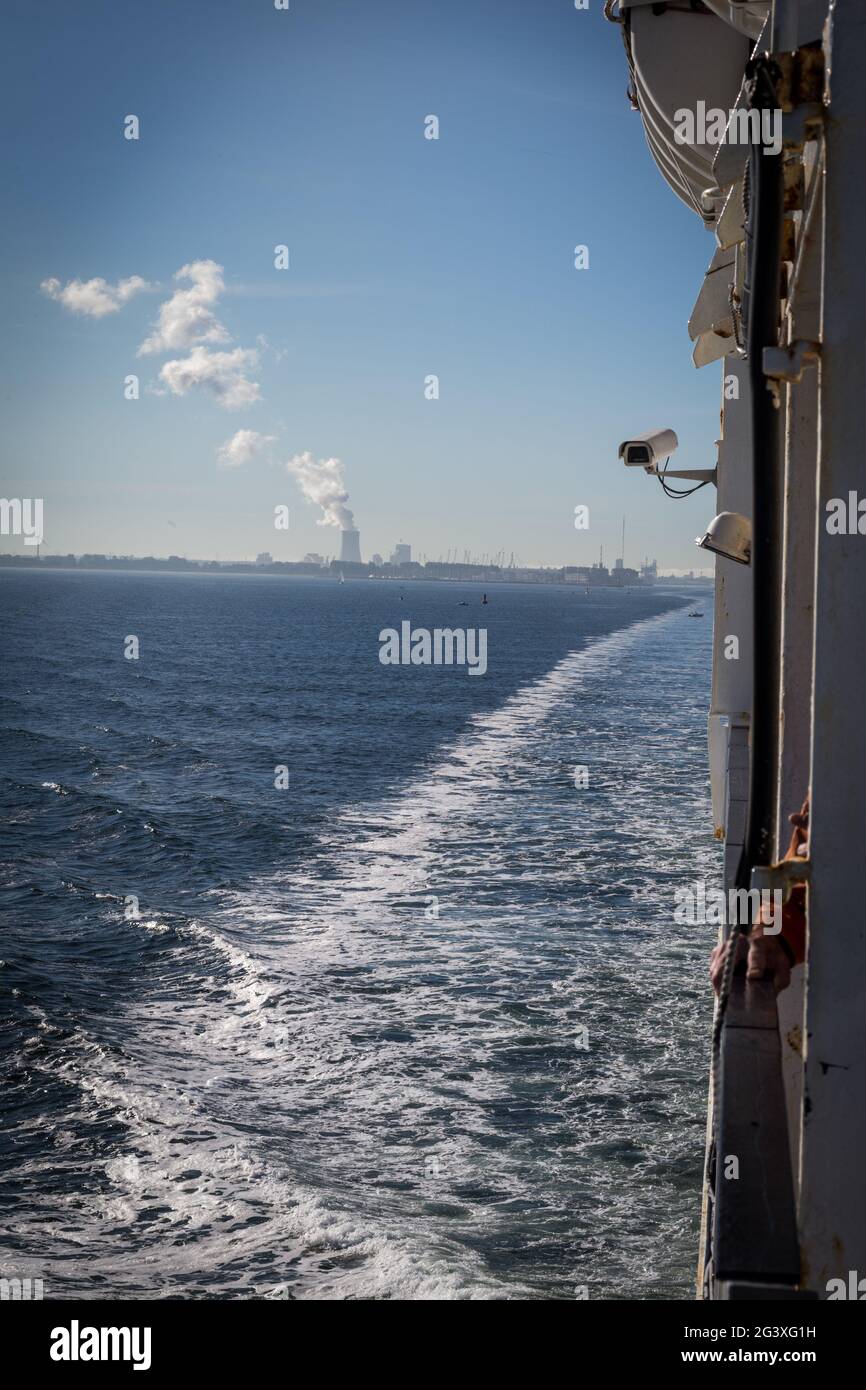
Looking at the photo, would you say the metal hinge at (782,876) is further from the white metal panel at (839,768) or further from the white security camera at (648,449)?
the white security camera at (648,449)

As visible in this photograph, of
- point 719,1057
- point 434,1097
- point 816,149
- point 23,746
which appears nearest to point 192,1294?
point 434,1097

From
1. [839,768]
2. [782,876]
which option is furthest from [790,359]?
→ [782,876]

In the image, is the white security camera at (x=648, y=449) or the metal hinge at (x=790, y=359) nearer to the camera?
the metal hinge at (x=790, y=359)

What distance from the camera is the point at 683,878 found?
21656mm

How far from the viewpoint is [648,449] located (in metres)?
12.2

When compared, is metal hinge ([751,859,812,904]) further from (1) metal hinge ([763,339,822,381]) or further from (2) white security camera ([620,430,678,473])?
(2) white security camera ([620,430,678,473])

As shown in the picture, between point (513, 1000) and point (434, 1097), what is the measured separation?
2.94 metres

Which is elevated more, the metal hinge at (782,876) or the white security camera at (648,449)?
the white security camera at (648,449)

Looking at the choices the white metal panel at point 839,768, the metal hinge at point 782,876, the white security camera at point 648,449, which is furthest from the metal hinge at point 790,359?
the white security camera at point 648,449

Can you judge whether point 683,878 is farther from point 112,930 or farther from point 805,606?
point 805,606

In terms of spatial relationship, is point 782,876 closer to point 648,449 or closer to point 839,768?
point 839,768

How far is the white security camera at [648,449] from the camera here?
12169mm

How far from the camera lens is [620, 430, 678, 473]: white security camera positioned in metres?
12.2

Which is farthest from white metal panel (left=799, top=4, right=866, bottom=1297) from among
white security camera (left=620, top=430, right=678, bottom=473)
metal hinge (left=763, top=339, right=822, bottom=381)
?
white security camera (left=620, top=430, right=678, bottom=473)
